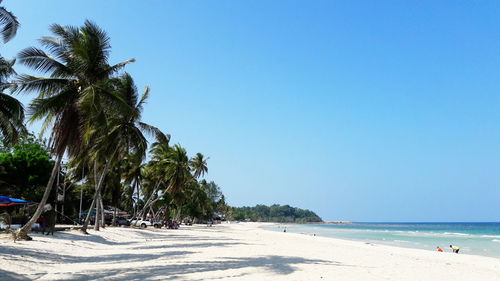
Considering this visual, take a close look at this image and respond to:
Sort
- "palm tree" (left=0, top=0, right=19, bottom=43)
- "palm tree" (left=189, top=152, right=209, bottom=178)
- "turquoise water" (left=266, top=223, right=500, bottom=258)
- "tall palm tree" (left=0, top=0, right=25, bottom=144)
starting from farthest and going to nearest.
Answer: "palm tree" (left=189, top=152, right=209, bottom=178)
"turquoise water" (left=266, top=223, right=500, bottom=258)
"tall palm tree" (left=0, top=0, right=25, bottom=144)
"palm tree" (left=0, top=0, right=19, bottom=43)

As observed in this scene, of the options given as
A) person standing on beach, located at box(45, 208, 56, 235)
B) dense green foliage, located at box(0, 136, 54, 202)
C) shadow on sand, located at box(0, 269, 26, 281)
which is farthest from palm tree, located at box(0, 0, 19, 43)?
dense green foliage, located at box(0, 136, 54, 202)

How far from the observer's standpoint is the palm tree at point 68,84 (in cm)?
1551

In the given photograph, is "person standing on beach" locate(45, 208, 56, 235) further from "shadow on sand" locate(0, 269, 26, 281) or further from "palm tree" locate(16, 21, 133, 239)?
"shadow on sand" locate(0, 269, 26, 281)

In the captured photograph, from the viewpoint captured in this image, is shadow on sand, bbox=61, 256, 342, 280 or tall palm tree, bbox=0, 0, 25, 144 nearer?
shadow on sand, bbox=61, 256, 342, 280

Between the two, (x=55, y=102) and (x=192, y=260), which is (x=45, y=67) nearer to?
(x=55, y=102)

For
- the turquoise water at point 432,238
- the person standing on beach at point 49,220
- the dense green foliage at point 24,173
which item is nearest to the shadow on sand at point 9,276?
the person standing on beach at point 49,220

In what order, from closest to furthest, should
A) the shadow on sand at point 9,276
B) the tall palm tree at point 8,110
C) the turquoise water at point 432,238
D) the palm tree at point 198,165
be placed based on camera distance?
the shadow on sand at point 9,276 < the tall palm tree at point 8,110 < the turquoise water at point 432,238 < the palm tree at point 198,165

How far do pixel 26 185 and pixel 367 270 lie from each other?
37.8m

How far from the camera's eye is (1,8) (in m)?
11.2

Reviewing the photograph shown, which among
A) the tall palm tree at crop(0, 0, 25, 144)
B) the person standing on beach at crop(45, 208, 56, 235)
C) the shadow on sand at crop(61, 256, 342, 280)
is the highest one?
the tall palm tree at crop(0, 0, 25, 144)

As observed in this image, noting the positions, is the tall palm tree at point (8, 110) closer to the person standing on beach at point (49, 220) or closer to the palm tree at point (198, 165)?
the person standing on beach at point (49, 220)

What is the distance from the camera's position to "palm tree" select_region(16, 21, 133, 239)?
50.9ft

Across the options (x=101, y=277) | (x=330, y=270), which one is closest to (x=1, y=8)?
(x=101, y=277)

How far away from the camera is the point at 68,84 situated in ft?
53.8
